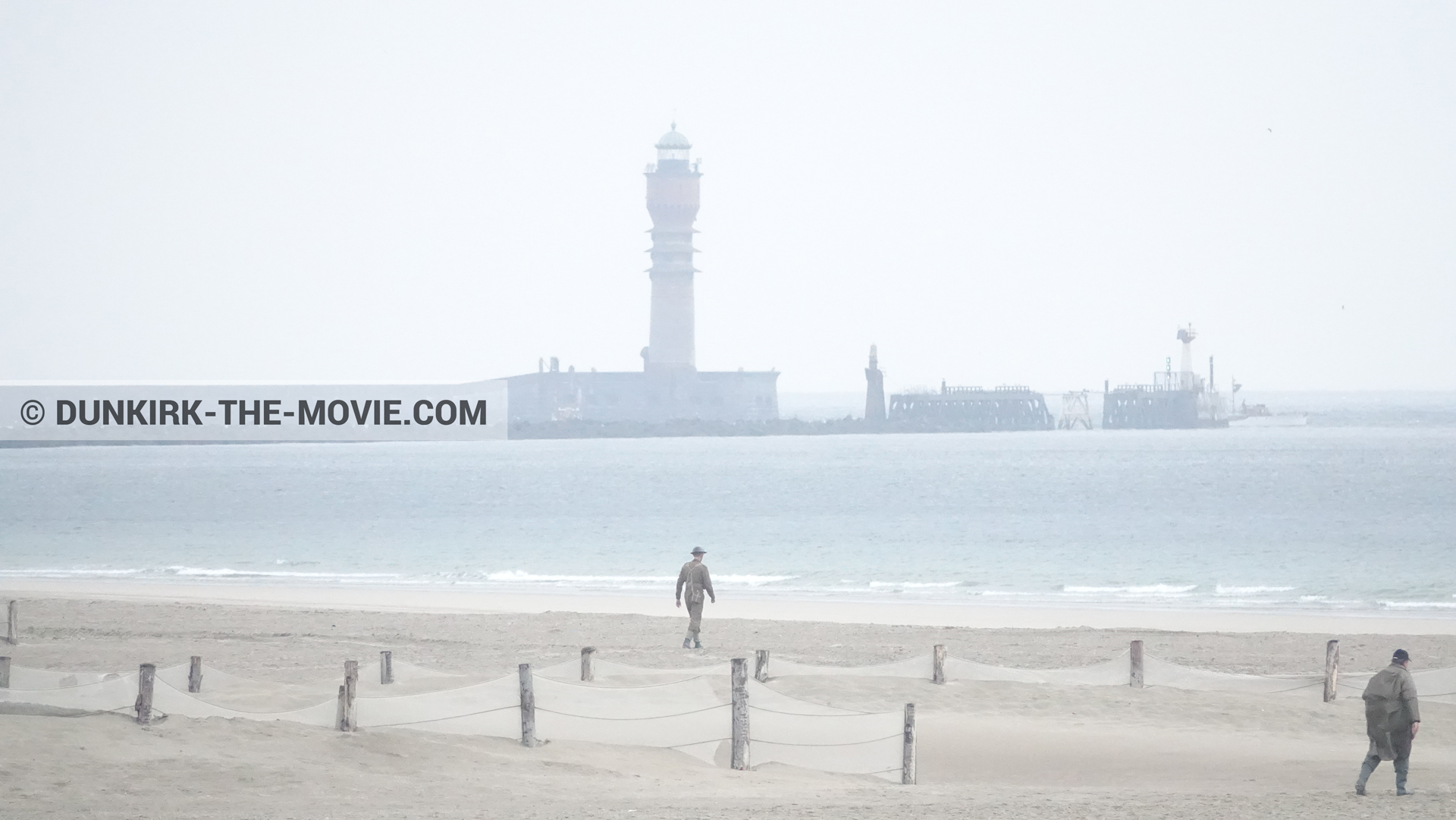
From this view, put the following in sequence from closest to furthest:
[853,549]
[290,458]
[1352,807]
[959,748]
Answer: [1352,807]
[959,748]
[853,549]
[290,458]

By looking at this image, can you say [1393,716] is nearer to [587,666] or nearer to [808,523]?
[587,666]

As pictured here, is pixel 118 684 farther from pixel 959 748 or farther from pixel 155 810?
pixel 959 748

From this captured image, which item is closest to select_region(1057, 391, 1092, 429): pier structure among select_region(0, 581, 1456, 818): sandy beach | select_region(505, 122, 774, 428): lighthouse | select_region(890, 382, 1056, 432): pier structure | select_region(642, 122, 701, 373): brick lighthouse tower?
select_region(890, 382, 1056, 432): pier structure

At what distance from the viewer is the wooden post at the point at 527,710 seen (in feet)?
40.5

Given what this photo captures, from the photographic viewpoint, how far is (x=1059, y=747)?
44.4ft

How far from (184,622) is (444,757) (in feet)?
44.8

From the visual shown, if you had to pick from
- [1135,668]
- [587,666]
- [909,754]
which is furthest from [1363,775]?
[587,666]

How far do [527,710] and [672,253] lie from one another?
11286cm

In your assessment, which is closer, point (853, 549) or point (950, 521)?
point (853, 549)

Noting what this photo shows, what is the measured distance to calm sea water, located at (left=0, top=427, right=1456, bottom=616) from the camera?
38.6 meters

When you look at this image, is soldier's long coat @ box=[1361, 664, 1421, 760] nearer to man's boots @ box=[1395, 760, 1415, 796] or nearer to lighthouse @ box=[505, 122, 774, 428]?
man's boots @ box=[1395, 760, 1415, 796]

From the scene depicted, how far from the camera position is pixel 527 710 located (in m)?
12.4

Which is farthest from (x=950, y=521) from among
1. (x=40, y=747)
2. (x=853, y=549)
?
(x=40, y=747)

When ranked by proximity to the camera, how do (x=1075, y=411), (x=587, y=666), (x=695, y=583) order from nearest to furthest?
(x=587, y=666), (x=695, y=583), (x=1075, y=411)
